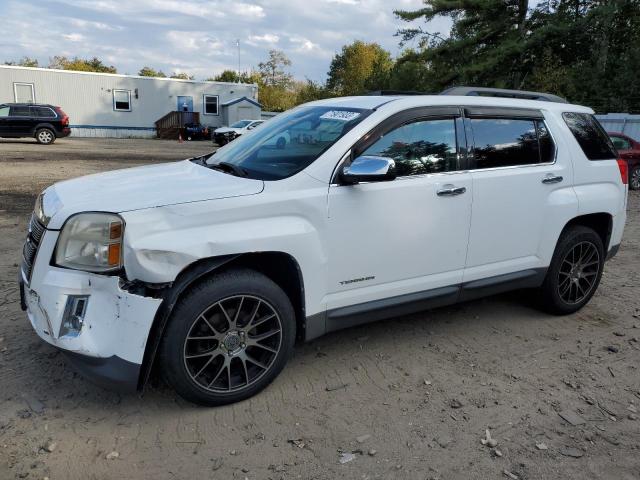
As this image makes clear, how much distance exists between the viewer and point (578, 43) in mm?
23984

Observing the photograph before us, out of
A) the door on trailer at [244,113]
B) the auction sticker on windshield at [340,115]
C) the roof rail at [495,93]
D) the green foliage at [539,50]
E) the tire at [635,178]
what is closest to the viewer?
the auction sticker on windshield at [340,115]

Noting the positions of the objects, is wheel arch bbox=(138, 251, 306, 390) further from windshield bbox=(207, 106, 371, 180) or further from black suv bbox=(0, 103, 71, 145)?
black suv bbox=(0, 103, 71, 145)

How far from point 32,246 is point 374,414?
223 cm

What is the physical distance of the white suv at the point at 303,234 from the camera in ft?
8.76

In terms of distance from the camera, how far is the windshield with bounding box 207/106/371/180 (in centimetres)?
326

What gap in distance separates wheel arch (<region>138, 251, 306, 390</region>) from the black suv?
911 inches

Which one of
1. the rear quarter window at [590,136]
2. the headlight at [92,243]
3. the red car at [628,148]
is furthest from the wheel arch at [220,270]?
the red car at [628,148]

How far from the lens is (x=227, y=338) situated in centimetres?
295

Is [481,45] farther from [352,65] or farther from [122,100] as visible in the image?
[352,65]

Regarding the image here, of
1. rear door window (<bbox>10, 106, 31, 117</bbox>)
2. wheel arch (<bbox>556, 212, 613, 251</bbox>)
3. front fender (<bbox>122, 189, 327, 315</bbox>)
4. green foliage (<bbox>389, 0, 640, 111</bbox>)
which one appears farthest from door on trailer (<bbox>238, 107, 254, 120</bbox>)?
front fender (<bbox>122, 189, 327, 315</bbox>)

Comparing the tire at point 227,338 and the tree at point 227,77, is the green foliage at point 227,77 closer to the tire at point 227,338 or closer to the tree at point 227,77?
the tree at point 227,77

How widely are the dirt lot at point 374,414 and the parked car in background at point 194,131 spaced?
31229 mm

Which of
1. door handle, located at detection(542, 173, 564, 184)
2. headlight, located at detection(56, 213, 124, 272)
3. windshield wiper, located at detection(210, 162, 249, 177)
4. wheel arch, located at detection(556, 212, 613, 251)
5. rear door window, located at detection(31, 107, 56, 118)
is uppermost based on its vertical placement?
rear door window, located at detection(31, 107, 56, 118)

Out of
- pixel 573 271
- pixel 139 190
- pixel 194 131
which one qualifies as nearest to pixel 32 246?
pixel 139 190
